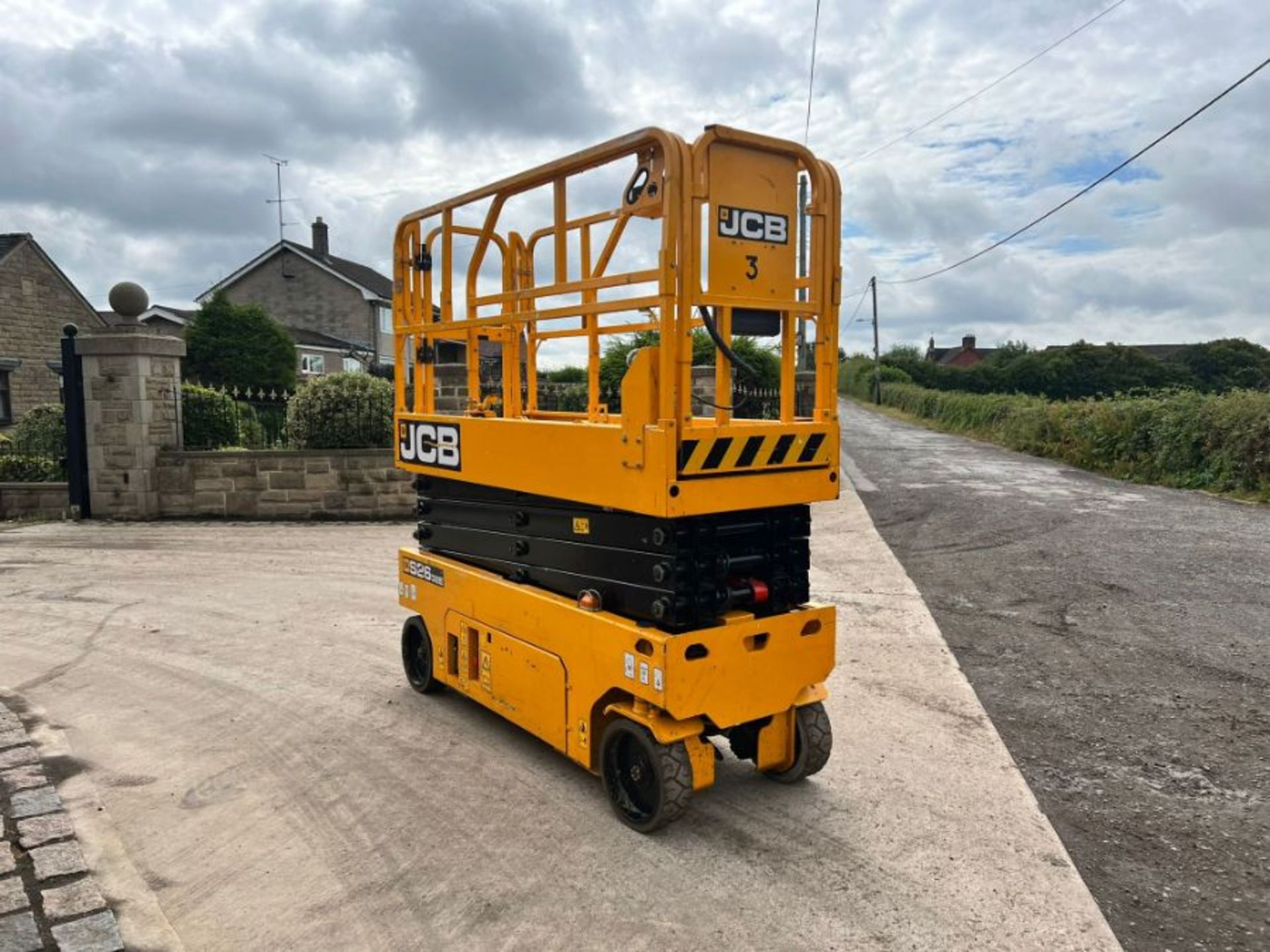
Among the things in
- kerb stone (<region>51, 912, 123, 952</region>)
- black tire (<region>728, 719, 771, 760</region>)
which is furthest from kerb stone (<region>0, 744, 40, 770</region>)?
black tire (<region>728, 719, 771, 760</region>)

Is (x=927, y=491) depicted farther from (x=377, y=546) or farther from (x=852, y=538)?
(x=377, y=546)

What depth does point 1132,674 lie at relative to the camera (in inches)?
223

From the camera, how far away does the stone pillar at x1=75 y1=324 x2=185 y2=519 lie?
11.1 meters

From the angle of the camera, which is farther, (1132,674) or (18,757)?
(1132,674)

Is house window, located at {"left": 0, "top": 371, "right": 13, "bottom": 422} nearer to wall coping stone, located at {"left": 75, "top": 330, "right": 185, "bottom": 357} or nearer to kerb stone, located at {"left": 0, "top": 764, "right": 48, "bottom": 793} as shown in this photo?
wall coping stone, located at {"left": 75, "top": 330, "right": 185, "bottom": 357}

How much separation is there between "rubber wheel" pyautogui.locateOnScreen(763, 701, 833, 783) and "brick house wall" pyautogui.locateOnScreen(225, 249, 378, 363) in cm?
3654

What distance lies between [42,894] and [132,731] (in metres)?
1.66

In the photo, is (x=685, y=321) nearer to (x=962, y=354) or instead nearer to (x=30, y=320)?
(x=30, y=320)

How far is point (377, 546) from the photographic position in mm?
9656

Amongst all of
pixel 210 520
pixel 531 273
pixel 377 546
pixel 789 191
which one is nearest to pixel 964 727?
pixel 789 191

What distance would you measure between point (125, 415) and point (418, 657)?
806cm

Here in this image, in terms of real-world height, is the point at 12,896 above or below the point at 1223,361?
below

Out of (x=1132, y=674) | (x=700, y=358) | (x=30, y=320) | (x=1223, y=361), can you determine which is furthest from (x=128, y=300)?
(x=1223, y=361)

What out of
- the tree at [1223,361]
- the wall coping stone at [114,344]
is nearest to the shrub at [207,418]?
the wall coping stone at [114,344]
